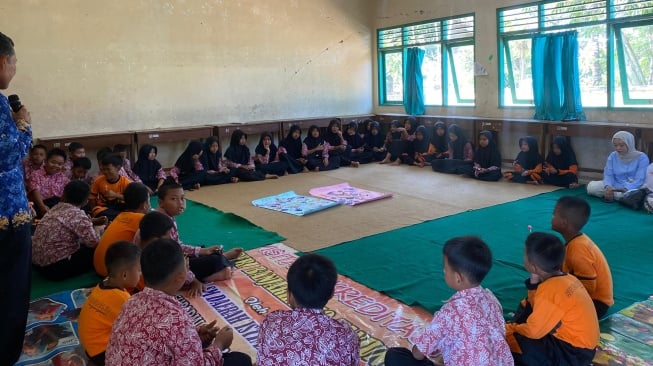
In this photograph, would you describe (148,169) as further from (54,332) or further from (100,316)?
(100,316)

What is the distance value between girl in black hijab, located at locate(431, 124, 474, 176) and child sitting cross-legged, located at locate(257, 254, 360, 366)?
5.44 m

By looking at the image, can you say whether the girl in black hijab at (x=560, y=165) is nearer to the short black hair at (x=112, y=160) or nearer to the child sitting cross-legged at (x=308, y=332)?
the short black hair at (x=112, y=160)

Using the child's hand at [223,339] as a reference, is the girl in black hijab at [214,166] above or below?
above

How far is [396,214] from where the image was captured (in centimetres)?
496

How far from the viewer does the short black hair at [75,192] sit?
11.5 ft

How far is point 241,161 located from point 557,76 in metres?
4.23

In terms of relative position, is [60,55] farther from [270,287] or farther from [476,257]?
[476,257]

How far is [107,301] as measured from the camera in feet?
7.03

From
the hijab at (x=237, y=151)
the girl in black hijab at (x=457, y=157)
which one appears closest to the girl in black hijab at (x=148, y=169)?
the hijab at (x=237, y=151)

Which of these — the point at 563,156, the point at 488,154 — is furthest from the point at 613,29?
the point at 488,154

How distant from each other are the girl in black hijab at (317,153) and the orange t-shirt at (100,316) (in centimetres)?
561

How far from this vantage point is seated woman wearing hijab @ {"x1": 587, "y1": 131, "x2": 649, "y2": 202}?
203 inches

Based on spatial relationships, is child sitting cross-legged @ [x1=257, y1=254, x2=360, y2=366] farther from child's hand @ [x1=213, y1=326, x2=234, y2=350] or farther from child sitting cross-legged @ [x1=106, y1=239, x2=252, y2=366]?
child's hand @ [x1=213, y1=326, x2=234, y2=350]

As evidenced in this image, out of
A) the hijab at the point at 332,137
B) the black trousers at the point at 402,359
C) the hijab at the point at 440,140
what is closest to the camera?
the black trousers at the point at 402,359
